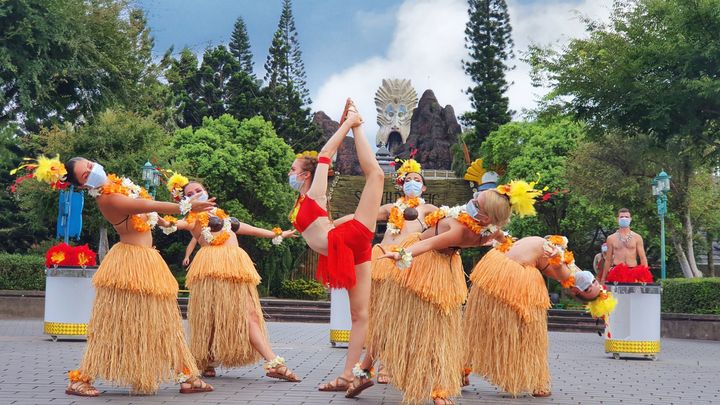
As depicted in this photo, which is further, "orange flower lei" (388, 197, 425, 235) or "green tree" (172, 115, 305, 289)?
"green tree" (172, 115, 305, 289)

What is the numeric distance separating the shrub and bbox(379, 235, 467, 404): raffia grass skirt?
27.4 m

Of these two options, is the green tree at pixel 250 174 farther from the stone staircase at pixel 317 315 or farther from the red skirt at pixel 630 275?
the red skirt at pixel 630 275

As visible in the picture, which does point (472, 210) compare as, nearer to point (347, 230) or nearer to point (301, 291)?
point (347, 230)

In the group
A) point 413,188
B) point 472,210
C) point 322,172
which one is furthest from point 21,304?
point 472,210

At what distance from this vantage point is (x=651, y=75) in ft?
57.3

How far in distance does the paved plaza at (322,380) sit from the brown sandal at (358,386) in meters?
0.06

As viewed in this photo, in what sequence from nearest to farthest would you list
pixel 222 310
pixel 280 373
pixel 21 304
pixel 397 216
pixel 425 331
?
pixel 425 331
pixel 280 373
pixel 222 310
pixel 397 216
pixel 21 304

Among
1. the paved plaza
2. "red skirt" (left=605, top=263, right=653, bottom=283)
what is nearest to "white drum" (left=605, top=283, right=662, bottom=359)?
"red skirt" (left=605, top=263, right=653, bottom=283)

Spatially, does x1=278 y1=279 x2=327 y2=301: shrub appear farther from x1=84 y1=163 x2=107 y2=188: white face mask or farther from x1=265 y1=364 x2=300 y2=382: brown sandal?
x1=84 y1=163 x2=107 y2=188: white face mask

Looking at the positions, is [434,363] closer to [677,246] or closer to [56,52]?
[56,52]

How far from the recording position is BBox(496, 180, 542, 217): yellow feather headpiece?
6.45 m

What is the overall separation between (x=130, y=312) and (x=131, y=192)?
34.2 inches

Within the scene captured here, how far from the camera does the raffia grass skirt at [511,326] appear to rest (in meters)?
7.05

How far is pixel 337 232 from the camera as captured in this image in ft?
21.7
